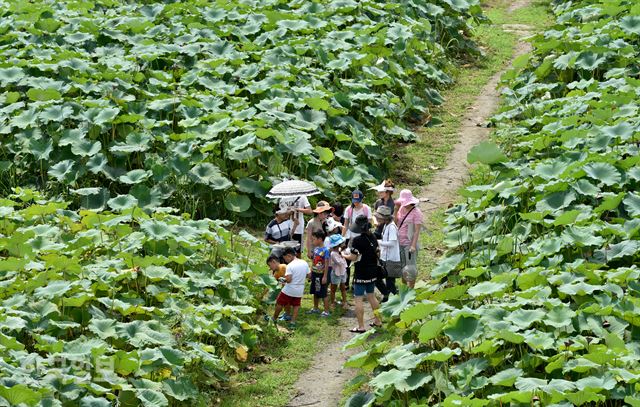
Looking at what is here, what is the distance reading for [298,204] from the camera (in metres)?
15.6

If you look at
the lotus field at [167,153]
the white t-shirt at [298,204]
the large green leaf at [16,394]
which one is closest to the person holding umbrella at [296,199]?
the white t-shirt at [298,204]

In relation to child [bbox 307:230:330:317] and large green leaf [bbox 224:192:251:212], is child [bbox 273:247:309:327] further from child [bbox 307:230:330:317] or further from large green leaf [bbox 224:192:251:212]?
large green leaf [bbox 224:192:251:212]

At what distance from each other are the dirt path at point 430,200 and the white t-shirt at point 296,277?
0.64 meters

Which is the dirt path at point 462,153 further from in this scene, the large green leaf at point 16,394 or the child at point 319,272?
the large green leaf at point 16,394

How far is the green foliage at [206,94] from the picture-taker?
17266mm

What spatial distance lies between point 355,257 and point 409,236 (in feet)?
3.40

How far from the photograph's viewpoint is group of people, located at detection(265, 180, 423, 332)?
13805mm

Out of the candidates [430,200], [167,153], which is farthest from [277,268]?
[430,200]

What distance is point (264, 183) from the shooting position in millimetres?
17094

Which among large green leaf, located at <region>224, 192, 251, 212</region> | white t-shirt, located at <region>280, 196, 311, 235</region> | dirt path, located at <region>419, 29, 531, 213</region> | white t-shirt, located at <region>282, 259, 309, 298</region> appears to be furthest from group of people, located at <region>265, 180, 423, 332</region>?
dirt path, located at <region>419, 29, 531, 213</region>

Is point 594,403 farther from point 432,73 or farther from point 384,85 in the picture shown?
point 432,73

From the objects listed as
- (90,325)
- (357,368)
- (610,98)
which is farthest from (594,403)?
(610,98)

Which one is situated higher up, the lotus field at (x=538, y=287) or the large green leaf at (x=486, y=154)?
the large green leaf at (x=486, y=154)

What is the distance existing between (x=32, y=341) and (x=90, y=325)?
0.56 metres
